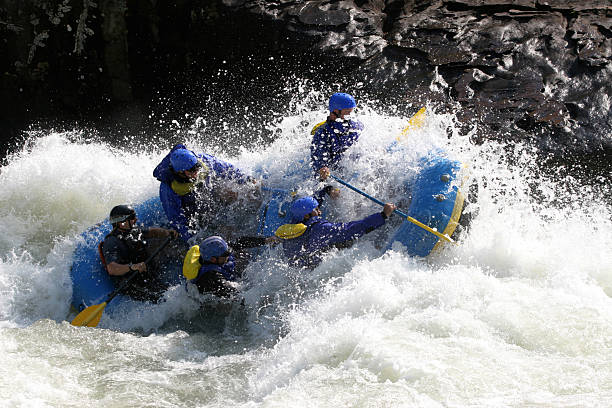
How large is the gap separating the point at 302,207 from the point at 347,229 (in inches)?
17.9

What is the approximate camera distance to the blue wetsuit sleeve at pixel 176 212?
6.33 m

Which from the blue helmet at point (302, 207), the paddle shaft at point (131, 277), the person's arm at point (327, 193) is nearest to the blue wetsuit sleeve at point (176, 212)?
the paddle shaft at point (131, 277)

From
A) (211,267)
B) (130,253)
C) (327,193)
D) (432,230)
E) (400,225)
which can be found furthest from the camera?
(327,193)

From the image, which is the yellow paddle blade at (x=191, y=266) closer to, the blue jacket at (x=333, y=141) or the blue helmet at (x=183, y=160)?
Result: the blue helmet at (x=183, y=160)

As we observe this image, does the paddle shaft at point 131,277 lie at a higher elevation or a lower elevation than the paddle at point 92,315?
higher

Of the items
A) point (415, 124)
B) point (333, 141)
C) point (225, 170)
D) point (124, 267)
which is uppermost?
point (415, 124)

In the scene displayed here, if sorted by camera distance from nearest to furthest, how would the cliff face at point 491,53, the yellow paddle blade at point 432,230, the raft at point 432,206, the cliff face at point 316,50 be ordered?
the yellow paddle blade at point 432,230
the raft at point 432,206
the cliff face at point 491,53
the cliff face at point 316,50

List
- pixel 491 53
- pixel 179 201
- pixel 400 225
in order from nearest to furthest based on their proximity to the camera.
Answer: pixel 400 225 → pixel 179 201 → pixel 491 53

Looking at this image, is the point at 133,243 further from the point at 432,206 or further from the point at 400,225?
the point at 432,206

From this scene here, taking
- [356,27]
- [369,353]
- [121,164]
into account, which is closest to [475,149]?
[369,353]

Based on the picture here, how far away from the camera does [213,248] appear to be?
562 cm

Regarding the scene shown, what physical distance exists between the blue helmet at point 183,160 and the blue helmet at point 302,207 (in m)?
1.13

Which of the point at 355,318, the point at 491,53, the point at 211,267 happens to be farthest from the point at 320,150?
the point at 491,53

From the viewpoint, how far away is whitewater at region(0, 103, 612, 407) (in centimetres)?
417
